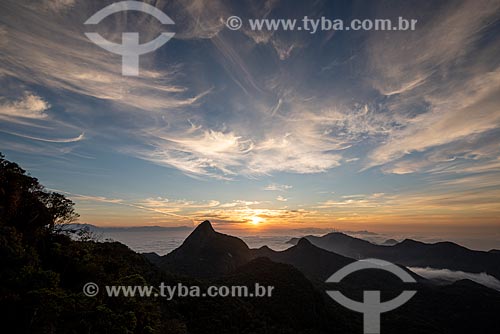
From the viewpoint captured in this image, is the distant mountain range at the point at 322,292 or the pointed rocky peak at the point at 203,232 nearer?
the distant mountain range at the point at 322,292

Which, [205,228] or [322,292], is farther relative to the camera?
[205,228]

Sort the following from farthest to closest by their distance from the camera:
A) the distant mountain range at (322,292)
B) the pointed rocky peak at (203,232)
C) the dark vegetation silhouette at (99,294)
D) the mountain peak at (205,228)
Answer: the mountain peak at (205,228) → the pointed rocky peak at (203,232) → the distant mountain range at (322,292) → the dark vegetation silhouette at (99,294)

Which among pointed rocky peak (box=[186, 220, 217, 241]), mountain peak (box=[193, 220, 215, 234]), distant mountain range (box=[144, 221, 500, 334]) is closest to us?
distant mountain range (box=[144, 221, 500, 334])

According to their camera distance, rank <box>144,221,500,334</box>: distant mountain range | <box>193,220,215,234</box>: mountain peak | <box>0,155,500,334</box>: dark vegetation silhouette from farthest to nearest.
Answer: <box>193,220,215,234</box>: mountain peak
<box>144,221,500,334</box>: distant mountain range
<box>0,155,500,334</box>: dark vegetation silhouette

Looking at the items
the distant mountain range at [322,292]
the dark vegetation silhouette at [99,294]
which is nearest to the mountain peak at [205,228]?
the distant mountain range at [322,292]

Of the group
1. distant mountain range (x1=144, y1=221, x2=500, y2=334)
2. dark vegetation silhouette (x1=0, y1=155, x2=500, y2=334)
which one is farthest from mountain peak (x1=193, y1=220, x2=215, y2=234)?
dark vegetation silhouette (x1=0, y1=155, x2=500, y2=334)

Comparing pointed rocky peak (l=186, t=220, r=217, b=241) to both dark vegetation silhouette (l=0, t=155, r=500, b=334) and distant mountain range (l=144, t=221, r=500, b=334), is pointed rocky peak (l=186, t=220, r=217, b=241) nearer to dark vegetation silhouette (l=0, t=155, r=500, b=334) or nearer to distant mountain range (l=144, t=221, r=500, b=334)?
distant mountain range (l=144, t=221, r=500, b=334)

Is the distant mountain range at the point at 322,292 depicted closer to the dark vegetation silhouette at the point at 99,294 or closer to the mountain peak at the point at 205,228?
the mountain peak at the point at 205,228

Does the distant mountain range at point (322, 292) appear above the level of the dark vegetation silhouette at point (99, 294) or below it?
below

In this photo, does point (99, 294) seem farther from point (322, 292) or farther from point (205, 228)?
point (205, 228)

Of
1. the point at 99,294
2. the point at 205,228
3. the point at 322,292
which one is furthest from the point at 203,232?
the point at 99,294

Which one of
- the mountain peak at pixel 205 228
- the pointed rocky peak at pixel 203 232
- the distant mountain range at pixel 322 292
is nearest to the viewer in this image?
the distant mountain range at pixel 322 292

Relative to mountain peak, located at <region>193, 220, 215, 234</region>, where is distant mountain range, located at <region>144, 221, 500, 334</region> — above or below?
below

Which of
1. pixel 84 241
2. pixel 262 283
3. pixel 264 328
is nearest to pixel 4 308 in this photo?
pixel 84 241
